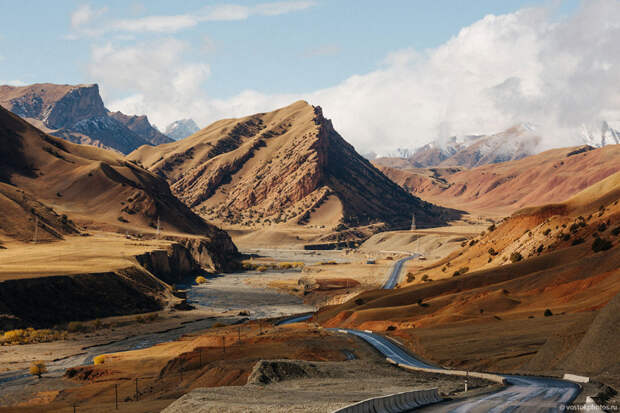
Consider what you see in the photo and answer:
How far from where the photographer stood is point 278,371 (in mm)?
39281

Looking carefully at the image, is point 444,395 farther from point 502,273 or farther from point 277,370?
point 502,273

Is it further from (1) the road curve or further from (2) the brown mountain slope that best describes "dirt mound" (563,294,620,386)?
(2) the brown mountain slope

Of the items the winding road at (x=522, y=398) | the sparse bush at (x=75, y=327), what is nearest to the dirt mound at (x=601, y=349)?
the winding road at (x=522, y=398)

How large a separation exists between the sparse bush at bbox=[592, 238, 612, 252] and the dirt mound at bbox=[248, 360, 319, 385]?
47.5m

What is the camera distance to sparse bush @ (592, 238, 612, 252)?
2896 inches

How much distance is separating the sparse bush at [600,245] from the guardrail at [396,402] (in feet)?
174

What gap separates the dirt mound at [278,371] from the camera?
3775 centimetres

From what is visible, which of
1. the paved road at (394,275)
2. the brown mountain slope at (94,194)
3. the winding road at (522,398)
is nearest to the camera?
the winding road at (522,398)

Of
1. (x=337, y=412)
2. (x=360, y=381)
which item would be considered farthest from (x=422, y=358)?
(x=337, y=412)

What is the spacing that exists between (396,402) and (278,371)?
49.8ft

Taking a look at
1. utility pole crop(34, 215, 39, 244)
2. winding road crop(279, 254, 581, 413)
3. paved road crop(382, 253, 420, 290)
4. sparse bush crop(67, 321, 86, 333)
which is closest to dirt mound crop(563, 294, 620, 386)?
winding road crop(279, 254, 581, 413)

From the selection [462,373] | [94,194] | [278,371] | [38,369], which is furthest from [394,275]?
[278,371]

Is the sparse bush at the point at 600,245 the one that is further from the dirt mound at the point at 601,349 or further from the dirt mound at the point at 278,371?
the dirt mound at the point at 278,371

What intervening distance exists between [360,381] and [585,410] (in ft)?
51.9
